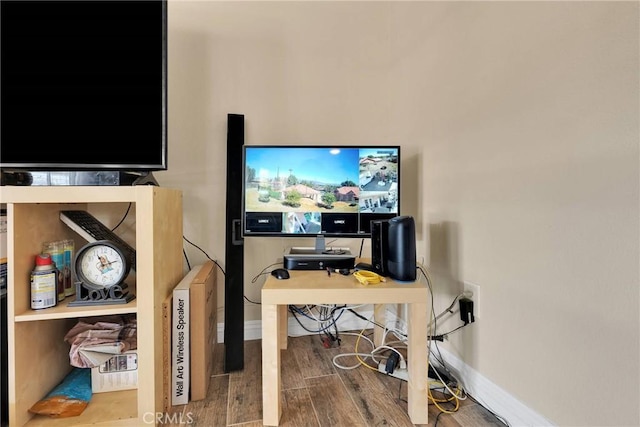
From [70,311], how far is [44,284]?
115 millimetres

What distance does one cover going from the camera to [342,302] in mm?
822

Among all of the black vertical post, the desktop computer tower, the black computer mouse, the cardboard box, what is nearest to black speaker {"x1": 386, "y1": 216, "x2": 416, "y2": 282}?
the desktop computer tower

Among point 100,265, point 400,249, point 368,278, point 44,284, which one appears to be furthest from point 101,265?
point 400,249

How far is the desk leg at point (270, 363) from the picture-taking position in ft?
2.75

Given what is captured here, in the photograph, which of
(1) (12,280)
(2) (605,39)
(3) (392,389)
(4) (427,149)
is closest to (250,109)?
(4) (427,149)

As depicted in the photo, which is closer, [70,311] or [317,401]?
[70,311]

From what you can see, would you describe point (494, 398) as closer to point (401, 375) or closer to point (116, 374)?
point (401, 375)

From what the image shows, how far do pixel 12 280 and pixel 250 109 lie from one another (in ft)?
3.68

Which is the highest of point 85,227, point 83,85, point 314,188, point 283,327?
point 83,85

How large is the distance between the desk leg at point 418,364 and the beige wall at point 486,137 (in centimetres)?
26

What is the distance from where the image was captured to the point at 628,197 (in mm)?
615

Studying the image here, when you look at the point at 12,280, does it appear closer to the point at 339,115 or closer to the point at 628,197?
the point at 339,115

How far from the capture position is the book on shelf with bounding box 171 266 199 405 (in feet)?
3.15

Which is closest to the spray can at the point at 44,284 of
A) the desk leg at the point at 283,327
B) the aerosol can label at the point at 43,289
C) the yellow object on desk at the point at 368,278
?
the aerosol can label at the point at 43,289
